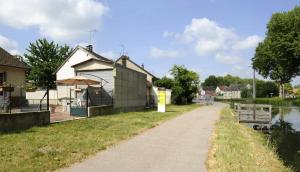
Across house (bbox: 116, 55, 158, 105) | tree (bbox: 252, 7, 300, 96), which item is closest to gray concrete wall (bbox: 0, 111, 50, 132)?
house (bbox: 116, 55, 158, 105)

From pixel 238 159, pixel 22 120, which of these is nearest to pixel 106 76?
pixel 22 120

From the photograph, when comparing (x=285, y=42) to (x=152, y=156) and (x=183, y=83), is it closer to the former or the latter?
(x=183, y=83)

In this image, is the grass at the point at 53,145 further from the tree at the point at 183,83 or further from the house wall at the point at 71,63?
the tree at the point at 183,83

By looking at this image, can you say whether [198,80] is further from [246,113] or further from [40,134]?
[40,134]

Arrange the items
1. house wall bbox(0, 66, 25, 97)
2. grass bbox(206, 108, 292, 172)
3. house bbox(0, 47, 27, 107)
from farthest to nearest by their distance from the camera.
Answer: house wall bbox(0, 66, 25, 97) → house bbox(0, 47, 27, 107) → grass bbox(206, 108, 292, 172)

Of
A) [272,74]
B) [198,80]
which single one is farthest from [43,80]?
[272,74]

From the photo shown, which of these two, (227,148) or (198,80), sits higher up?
(198,80)

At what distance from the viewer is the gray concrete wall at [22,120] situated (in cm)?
1489

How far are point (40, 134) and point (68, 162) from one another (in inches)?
207

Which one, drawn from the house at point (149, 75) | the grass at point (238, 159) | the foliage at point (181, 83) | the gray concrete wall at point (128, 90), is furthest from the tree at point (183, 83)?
the grass at point (238, 159)

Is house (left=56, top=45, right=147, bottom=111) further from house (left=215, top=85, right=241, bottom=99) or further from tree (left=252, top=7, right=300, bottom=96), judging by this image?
house (left=215, top=85, right=241, bottom=99)

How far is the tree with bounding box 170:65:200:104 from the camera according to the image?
199ft

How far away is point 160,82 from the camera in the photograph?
6175cm

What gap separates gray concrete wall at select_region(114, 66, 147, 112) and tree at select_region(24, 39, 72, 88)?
1178 inches
